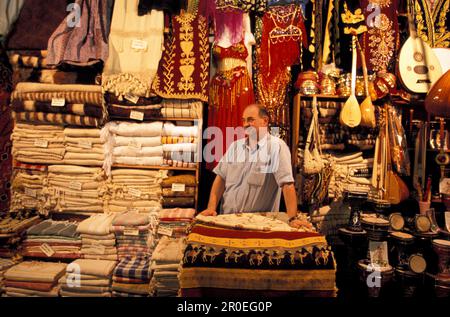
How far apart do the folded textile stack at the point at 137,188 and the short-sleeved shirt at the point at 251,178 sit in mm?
649

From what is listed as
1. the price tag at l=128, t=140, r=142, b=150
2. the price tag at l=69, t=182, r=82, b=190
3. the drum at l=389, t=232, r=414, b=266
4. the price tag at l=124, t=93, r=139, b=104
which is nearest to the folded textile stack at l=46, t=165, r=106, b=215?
the price tag at l=69, t=182, r=82, b=190

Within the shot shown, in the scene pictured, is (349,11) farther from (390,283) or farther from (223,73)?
(390,283)

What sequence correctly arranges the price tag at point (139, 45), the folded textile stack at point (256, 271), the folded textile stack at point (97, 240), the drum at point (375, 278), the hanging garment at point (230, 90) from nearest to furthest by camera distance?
the folded textile stack at point (256, 271)
the drum at point (375, 278)
the folded textile stack at point (97, 240)
the price tag at point (139, 45)
the hanging garment at point (230, 90)

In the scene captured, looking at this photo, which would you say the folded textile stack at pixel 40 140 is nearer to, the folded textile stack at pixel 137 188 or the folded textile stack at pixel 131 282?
the folded textile stack at pixel 137 188

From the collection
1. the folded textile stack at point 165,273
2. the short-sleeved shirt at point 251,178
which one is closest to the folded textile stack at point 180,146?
the short-sleeved shirt at point 251,178

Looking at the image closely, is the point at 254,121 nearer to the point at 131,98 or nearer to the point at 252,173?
the point at 252,173

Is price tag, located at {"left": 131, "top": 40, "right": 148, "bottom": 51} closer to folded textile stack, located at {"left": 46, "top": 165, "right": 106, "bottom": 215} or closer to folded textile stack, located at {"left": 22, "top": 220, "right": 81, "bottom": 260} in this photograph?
folded textile stack, located at {"left": 46, "top": 165, "right": 106, "bottom": 215}

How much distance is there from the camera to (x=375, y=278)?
106 inches

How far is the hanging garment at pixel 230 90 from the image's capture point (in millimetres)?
3324

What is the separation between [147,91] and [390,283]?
8.54 ft

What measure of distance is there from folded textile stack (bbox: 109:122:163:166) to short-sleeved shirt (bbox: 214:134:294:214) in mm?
665

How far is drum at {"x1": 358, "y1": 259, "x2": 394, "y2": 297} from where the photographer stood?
8.82 ft

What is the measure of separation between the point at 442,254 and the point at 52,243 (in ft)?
10.3

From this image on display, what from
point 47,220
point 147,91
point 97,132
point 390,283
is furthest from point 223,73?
point 390,283
